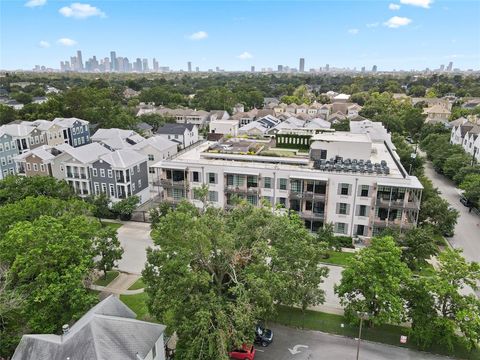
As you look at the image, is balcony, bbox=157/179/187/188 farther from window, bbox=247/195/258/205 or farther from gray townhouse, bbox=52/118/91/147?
gray townhouse, bbox=52/118/91/147

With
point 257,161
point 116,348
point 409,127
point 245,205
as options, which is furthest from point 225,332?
point 409,127

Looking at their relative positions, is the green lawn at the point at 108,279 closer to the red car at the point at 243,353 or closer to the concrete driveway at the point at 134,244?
the concrete driveway at the point at 134,244

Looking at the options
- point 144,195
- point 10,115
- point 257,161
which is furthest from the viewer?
point 10,115

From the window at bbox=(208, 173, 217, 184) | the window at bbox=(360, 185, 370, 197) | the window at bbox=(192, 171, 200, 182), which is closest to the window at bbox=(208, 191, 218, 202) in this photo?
the window at bbox=(208, 173, 217, 184)

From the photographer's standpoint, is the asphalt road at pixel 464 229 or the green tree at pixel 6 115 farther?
the green tree at pixel 6 115

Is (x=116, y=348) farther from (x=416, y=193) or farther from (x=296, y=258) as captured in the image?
(x=416, y=193)

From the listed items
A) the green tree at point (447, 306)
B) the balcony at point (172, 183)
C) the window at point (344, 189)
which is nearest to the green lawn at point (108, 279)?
the balcony at point (172, 183)
